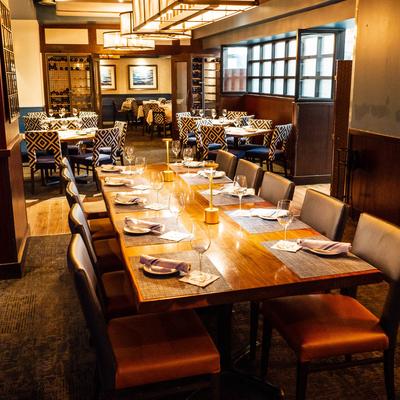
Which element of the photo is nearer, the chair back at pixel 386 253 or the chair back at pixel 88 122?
the chair back at pixel 386 253

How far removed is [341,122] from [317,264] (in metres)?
4.48

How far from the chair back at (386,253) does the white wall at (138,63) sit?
16582mm

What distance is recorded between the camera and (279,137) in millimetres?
7715

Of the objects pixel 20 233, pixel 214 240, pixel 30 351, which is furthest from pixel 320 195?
pixel 20 233

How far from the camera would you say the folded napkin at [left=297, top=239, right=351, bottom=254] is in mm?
2379

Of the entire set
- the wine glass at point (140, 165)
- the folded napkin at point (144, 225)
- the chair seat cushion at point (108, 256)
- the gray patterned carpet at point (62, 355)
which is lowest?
the gray patterned carpet at point (62, 355)

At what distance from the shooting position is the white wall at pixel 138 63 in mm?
18156

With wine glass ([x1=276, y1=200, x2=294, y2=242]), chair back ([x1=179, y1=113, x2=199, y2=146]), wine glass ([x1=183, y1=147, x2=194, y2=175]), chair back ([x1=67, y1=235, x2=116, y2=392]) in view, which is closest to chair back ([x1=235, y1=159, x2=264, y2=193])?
wine glass ([x1=183, y1=147, x2=194, y2=175])

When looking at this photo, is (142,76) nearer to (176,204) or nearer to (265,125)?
(265,125)

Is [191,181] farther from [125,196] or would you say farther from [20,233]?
[20,233]

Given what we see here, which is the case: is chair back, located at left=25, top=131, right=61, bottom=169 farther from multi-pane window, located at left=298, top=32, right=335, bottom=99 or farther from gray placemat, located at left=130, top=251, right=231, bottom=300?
gray placemat, located at left=130, top=251, right=231, bottom=300

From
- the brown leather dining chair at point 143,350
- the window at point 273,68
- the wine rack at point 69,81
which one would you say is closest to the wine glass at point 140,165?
the brown leather dining chair at point 143,350

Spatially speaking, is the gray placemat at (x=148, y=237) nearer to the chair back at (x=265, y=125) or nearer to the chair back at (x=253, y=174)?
the chair back at (x=253, y=174)

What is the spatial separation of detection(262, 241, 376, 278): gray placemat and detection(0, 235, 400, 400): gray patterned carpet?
0.75 m
